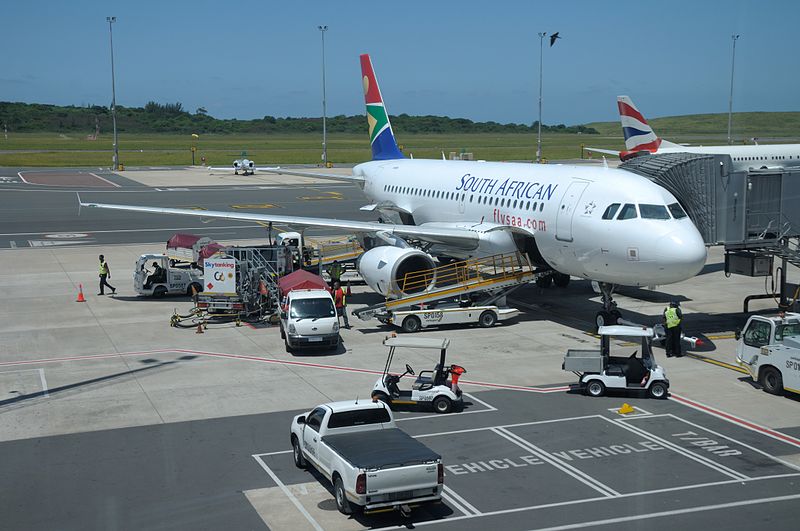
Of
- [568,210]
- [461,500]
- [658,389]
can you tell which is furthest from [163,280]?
[461,500]

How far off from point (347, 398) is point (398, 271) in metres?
11.2

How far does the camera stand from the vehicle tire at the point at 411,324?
31438 mm

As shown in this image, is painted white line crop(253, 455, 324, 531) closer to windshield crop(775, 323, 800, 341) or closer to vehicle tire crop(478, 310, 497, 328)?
windshield crop(775, 323, 800, 341)

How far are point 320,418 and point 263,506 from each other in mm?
2149

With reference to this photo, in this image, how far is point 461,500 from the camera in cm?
1672

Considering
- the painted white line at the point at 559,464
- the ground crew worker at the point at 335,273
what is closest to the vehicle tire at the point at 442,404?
the painted white line at the point at 559,464

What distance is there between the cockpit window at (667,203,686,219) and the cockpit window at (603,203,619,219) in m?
1.71

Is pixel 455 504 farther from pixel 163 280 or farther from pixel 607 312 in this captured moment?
→ pixel 163 280

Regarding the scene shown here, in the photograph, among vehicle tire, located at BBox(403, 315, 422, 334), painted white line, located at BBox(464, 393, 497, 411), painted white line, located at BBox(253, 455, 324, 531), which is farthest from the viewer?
vehicle tire, located at BBox(403, 315, 422, 334)

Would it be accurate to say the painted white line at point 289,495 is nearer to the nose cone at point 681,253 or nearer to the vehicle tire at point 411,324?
the vehicle tire at point 411,324

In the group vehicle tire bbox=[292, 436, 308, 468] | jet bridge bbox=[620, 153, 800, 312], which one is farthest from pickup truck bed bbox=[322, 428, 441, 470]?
jet bridge bbox=[620, 153, 800, 312]

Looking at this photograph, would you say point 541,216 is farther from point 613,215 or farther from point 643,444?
point 643,444

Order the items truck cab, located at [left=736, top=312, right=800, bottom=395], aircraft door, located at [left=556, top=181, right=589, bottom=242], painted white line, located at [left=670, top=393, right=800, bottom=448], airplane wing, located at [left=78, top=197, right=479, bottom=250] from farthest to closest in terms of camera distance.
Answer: airplane wing, located at [left=78, top=197, right=479, bottom=250], aircraft door, located at [left=556, top=181, right=589, bottom=242], truck cab, located at [left=736, top=312, right=800, bottom=395], painted white line, located at [left=670, top=393, right=800, bottom=448]

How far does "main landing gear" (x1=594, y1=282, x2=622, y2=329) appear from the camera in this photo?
99.4 feet
